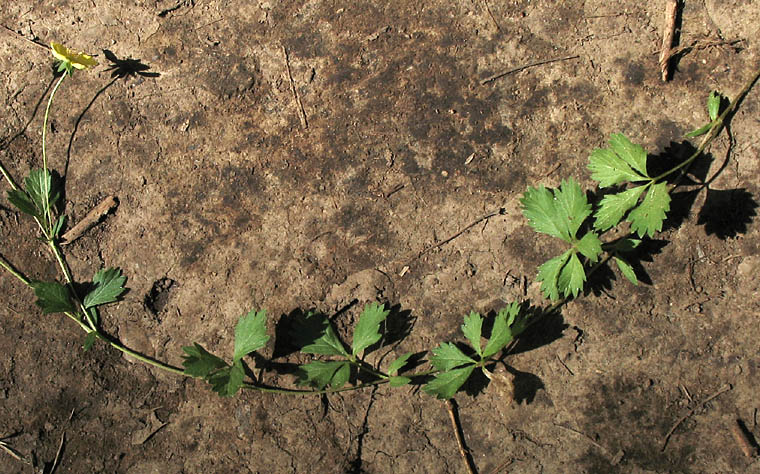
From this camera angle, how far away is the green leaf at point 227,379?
2.61 m

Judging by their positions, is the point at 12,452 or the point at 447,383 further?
the point at 12,452

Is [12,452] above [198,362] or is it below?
below

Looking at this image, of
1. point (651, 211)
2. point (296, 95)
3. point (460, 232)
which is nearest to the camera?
point (651, 211)

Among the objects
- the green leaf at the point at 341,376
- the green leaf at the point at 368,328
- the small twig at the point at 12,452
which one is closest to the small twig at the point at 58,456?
the small twig at the point at 12,452

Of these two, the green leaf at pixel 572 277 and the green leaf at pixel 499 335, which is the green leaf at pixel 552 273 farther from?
the green leaf at pixel 499 335

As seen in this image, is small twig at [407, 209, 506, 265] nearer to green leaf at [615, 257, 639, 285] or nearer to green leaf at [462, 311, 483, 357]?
green leaf at [462, 311, 483, 357]

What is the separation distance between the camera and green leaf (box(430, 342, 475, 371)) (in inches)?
103

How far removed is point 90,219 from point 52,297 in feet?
1.32

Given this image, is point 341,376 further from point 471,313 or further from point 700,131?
point 700,131

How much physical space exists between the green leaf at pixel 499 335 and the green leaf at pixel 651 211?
64 cm

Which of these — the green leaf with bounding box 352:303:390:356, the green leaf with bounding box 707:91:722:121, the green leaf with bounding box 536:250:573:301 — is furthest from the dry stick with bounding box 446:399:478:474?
the green leaf with bounding box 707:91:722:121

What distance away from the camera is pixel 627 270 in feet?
8.38

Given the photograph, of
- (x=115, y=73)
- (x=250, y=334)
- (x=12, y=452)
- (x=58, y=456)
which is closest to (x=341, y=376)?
(x=250, y=334)

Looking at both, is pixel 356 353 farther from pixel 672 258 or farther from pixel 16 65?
pixel 16 65
